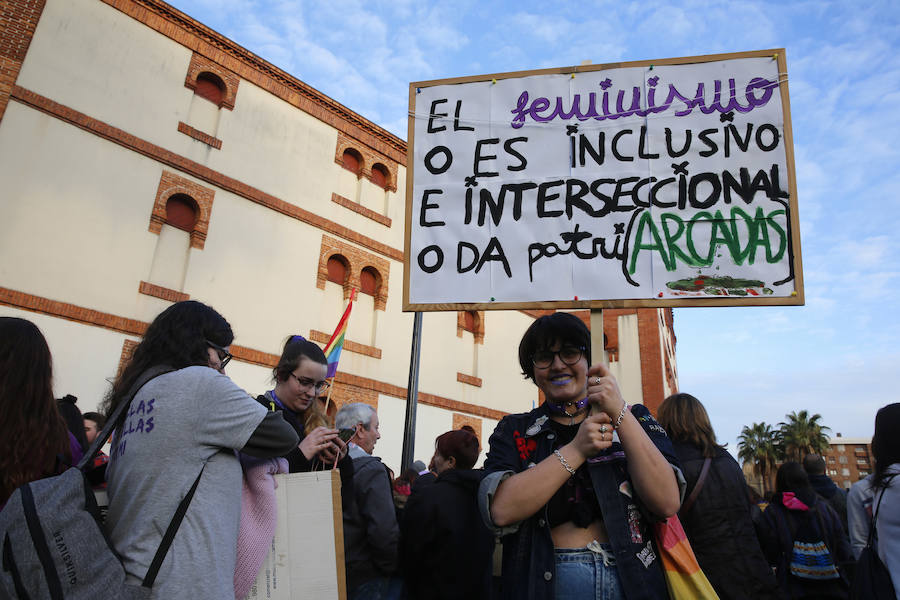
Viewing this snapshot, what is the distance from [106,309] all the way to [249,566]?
989 centimetres

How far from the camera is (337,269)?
1429 centimetres

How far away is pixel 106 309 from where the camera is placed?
1043 centimetres

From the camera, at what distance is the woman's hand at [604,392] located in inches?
77.0

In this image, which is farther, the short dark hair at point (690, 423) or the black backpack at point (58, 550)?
Answer: the short dark hair at point (690, 423)

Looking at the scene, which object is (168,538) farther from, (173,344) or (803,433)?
(803,433)

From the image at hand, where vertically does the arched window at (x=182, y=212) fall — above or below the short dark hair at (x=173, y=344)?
above

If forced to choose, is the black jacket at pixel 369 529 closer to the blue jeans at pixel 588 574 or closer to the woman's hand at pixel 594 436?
the blue jeans at pixel 588 574

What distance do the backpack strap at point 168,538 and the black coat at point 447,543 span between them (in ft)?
4.74

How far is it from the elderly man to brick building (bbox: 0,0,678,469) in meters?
8.59

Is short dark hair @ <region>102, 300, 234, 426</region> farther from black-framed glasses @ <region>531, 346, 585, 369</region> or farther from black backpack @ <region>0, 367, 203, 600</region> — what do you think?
black-framed glasses @ <region>531, 346, 585, 369</region>

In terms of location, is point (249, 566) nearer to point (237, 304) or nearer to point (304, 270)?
point (237, 304)

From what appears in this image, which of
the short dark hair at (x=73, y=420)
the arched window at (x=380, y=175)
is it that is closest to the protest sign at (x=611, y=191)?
the short dark hair at (x=73, y=420)

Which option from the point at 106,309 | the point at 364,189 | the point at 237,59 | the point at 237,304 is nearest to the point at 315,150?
the point at 364,189

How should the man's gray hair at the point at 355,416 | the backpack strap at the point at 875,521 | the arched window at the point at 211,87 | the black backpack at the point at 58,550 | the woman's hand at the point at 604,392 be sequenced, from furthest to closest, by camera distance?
the arched window at the point at 211,87, the man's gray hair at the point at 355,416, the backpack strap at the point at 875,521, the woman's hand at the point at 604,392, the black backpack at the point at 58,550
